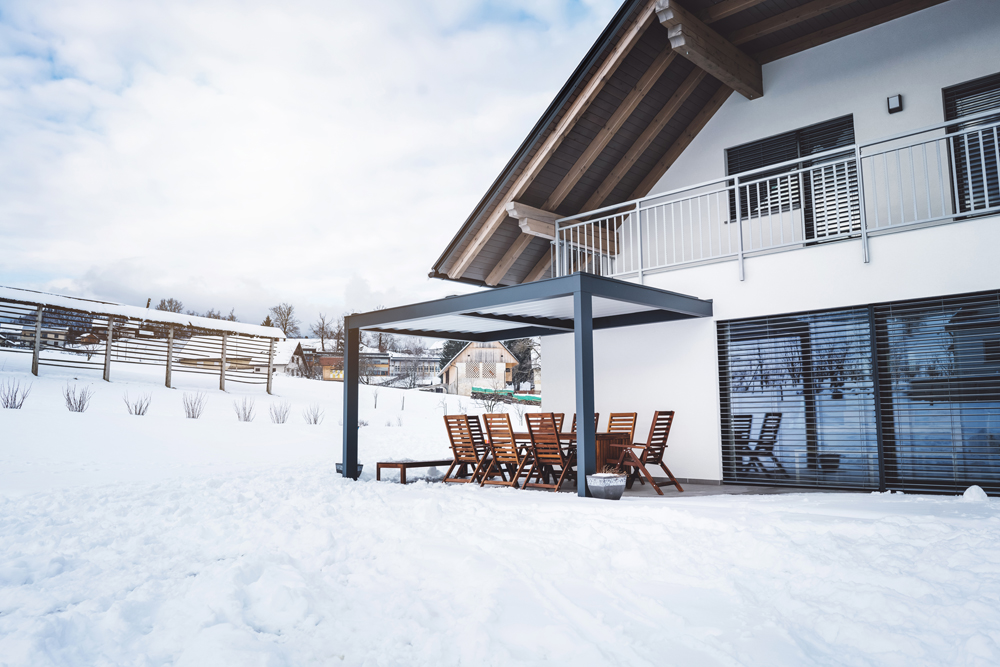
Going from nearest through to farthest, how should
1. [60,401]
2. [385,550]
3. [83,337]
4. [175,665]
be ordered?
1. [175,665]
2. [385,550]
3. [60,401]
4. [83,337]

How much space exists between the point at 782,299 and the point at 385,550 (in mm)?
5361

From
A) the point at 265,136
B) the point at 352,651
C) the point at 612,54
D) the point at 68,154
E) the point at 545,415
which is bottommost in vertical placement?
the point at 352,651

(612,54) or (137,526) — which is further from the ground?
(612,54)

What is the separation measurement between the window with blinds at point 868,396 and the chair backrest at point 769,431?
0.5 inches

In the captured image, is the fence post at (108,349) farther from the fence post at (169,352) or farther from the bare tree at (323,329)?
the bare tree at (323,329)

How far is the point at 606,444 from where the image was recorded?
727 centimetres

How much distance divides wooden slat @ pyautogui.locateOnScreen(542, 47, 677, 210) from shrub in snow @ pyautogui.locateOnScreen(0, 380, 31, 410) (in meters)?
10.0

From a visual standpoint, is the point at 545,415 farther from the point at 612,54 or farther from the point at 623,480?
the point at 612,54

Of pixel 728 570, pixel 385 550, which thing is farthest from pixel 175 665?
pixel 728 570

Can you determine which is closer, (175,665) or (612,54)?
(175,665)

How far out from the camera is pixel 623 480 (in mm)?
5773

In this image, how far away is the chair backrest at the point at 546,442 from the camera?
6.55 meters

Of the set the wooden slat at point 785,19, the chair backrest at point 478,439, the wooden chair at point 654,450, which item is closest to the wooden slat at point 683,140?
the wooden slat at point 785,19

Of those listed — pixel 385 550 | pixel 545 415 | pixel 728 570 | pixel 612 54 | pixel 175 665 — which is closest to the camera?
pixel 175 665
